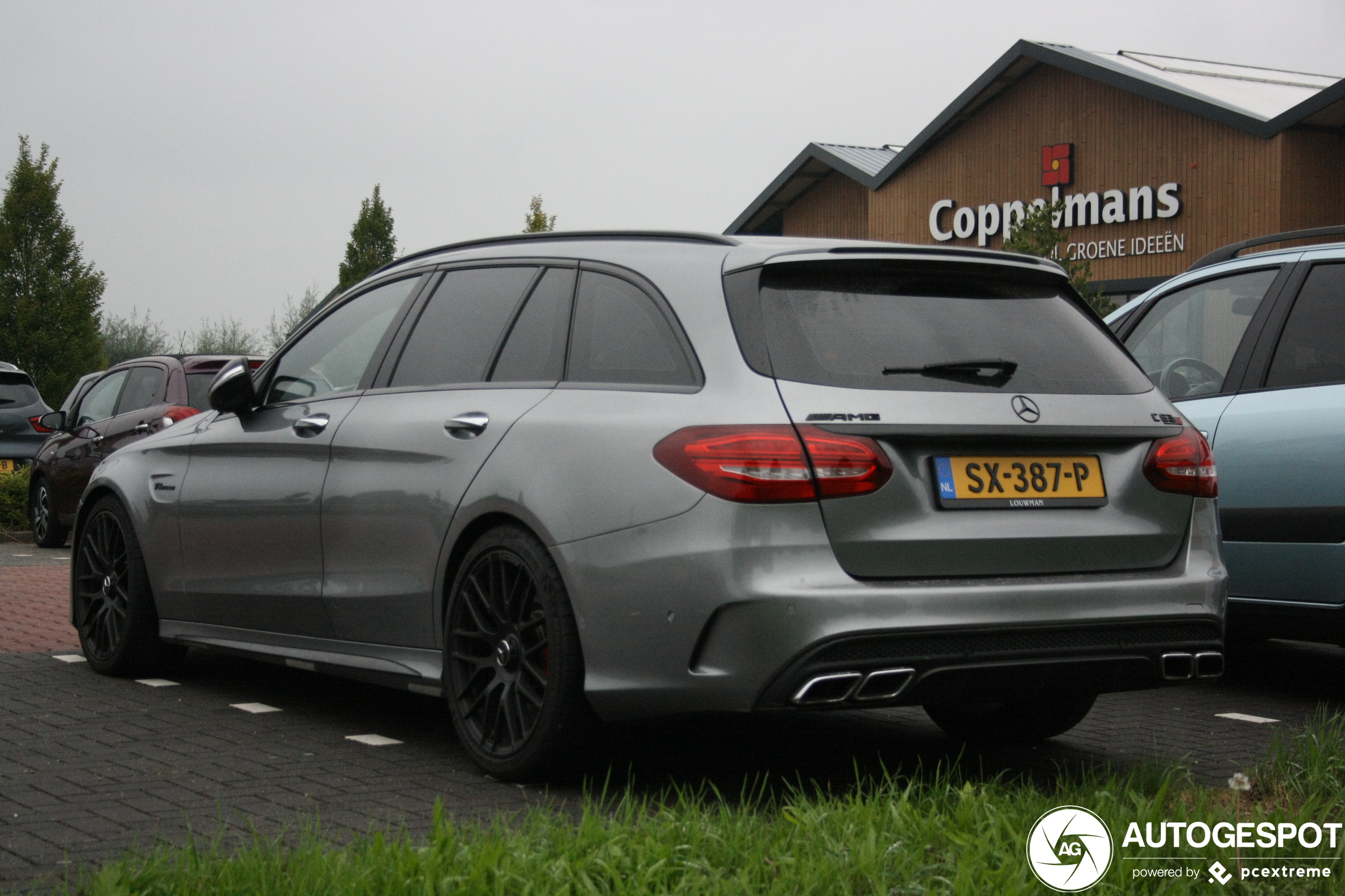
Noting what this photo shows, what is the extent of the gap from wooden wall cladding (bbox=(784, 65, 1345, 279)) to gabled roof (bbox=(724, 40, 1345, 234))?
0.30 m

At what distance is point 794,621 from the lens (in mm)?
4102

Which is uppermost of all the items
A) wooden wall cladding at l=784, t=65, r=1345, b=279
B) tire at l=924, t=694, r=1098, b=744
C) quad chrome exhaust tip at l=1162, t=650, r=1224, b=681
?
wooden wall cladding at l=784, t=65, r=1345, b=279

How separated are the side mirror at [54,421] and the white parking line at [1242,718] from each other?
11150 millimetres

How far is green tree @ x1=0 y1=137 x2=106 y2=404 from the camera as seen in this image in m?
37.3

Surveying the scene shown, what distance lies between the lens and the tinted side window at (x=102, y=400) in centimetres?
1432

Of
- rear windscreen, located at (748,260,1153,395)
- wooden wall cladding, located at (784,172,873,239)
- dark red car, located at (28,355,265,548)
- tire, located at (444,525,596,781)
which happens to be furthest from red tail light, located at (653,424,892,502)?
wooden wall cladding, located at (784,172,873,239)

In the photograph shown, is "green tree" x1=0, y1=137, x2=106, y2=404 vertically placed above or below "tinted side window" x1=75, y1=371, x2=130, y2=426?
above

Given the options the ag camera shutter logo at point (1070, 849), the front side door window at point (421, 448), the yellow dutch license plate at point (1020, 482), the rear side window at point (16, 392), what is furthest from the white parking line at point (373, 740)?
the rear side window at point (16, 392)

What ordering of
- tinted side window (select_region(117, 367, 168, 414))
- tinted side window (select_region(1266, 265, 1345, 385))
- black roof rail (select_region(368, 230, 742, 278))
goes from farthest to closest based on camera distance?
1. tinted side window (select_region(117, 367, 168, 414))
2. tinted side window (select_region(1266, 265, 1345, 385))
3. black roof rail (select_region(368, 230, 742, 278))

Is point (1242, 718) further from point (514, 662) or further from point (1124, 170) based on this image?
point (1124, 170)

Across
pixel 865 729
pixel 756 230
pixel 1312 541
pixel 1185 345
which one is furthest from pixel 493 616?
pixel 756 230

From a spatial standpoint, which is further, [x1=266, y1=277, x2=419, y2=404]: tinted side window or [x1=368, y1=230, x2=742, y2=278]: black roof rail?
[x1=266, y1=277, x2=419, y2=404]: tinted side window

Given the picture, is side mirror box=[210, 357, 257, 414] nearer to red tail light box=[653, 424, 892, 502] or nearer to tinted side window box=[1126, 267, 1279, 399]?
red tail light box=[653, 424, 892, 502]

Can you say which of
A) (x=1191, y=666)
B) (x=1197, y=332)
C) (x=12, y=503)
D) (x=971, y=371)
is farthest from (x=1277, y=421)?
(x=12, y=503)
